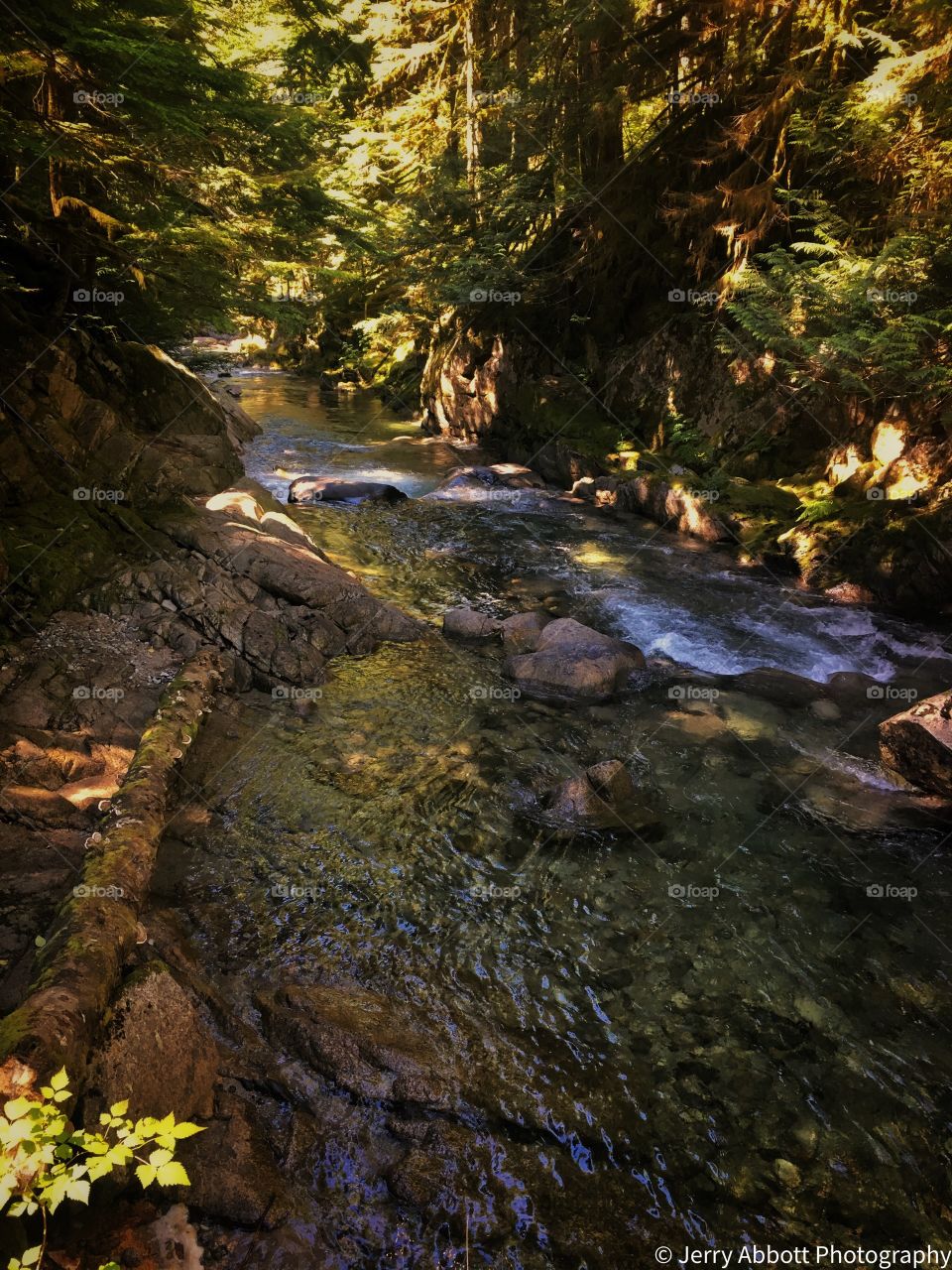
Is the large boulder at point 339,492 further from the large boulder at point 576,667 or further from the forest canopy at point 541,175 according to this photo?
the large boulder at point 576,667

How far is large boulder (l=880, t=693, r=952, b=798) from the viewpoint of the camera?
668 centimetres

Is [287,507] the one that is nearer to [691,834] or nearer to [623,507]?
[623,507]

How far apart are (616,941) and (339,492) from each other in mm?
13222

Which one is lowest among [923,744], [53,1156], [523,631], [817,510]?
[923,744]

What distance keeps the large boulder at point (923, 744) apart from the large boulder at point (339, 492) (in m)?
12.1

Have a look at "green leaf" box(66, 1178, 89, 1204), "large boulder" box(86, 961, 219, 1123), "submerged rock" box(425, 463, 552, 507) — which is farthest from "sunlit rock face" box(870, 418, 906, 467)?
"green leaf" box(66, 1178, 89, 1204)

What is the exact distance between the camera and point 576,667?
28.6 ft

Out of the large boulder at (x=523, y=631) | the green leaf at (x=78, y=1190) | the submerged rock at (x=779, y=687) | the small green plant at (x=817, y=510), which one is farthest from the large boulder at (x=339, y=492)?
the green leaf at (x=78, y=1190)

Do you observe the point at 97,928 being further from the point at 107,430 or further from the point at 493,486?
the point at 493,486

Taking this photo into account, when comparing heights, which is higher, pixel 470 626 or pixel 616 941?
pixel 470 626

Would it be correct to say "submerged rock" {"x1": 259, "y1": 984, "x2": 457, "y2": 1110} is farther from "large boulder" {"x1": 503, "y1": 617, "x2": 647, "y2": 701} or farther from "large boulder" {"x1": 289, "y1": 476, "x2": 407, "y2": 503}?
"large boulder" {"x1": 289, "y1": 476, "x2": 407, "y2": 503}

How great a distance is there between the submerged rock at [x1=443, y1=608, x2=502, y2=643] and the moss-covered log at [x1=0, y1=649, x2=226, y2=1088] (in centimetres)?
447

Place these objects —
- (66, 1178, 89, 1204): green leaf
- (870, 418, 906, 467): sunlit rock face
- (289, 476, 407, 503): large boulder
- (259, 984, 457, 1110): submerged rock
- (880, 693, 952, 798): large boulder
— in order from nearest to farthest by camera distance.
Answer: (66, 1178, 89, 1204): green leaf → (259, 984, 457, 1110): submerged rock → (880, 693, 952, 798): large boulder → (870, 418, 906, 467): sunlit rock face → (289, 476, 407, 503): large boulder

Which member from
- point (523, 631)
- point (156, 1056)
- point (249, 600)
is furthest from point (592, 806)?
point (249, 600)
